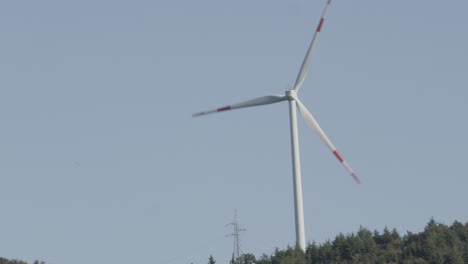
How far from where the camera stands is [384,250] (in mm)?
129125

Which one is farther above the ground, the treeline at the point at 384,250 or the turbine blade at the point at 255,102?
the turbine blade at the point at 255,102

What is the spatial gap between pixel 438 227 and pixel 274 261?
27.4 metres

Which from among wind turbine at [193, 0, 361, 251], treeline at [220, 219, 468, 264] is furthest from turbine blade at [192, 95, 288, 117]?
treeline at [220, 219, 468, 264]

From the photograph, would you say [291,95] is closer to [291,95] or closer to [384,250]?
[291,95]

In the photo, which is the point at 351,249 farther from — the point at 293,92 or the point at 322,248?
the point at 293,92

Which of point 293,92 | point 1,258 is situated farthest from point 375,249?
point 1,258

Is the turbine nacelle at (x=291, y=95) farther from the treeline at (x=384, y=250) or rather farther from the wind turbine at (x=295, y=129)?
the treeline at (x=384, y=250)

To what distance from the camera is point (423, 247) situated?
124750mm

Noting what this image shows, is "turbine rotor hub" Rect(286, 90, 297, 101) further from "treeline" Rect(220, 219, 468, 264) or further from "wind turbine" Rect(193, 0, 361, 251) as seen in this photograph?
"treeline" Rect(220, 219, 468, 264)

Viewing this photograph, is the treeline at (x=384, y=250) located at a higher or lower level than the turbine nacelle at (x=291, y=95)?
lower

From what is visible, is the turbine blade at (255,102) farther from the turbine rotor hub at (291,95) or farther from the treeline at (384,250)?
the treeline at (384,250)

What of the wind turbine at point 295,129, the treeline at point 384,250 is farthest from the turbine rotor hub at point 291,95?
the treeline at point 384,250

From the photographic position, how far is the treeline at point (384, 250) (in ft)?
395

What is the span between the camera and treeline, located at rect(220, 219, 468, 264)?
120 metres
